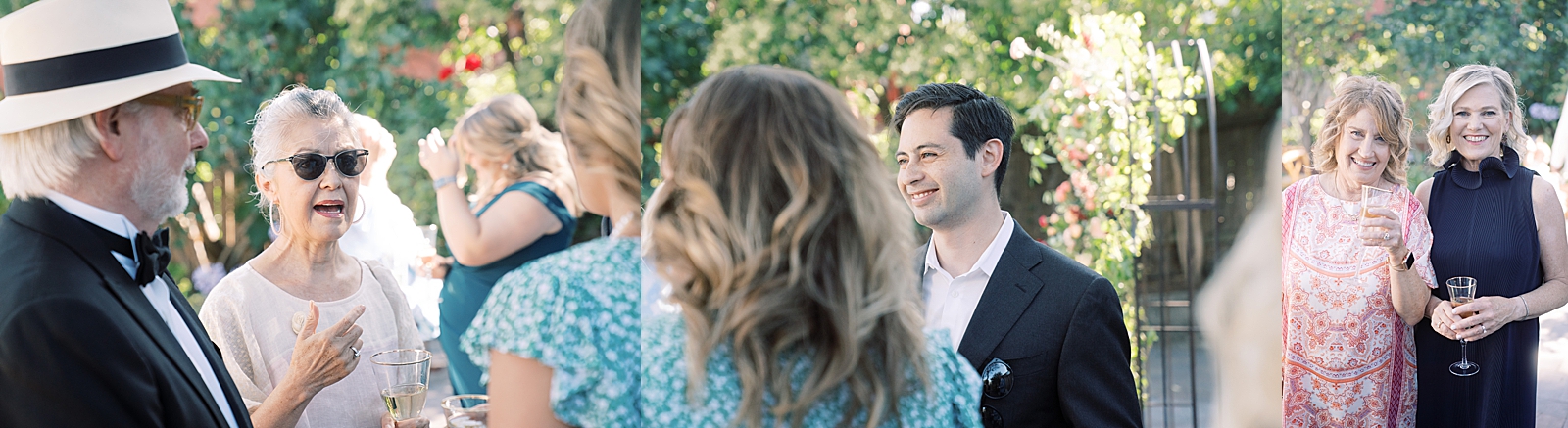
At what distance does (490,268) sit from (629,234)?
2.37 meters

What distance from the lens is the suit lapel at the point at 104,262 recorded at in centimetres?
149

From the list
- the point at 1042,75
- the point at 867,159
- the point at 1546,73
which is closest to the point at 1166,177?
the point at 1042,75

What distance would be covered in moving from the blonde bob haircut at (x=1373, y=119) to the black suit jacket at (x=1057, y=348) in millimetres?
1599

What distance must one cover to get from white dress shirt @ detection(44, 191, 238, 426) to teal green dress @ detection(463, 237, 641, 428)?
683 millimetres

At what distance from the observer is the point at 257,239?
270 inches

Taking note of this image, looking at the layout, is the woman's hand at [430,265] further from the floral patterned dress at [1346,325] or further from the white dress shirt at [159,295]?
the floral patterned dress at [1346,325]

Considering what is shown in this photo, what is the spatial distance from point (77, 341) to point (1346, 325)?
125 inches

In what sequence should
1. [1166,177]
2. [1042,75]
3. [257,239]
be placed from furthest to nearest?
[257,239] → [1166,177] → [1042,75]

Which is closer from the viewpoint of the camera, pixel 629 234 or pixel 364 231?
pixel 629 234

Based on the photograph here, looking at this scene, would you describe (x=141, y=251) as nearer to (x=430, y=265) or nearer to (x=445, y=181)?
(x=445, y=181)

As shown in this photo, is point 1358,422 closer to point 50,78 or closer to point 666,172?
point 666,172

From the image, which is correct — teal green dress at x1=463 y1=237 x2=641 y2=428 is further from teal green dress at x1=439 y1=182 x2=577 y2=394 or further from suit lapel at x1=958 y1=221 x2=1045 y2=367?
teal green dress at x1=439 y1=182 x2=577 y2=394

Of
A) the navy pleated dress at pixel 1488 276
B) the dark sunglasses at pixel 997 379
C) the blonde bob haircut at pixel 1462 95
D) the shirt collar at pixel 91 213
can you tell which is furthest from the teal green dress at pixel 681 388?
the blonde bob haircut at pixel 1462 95

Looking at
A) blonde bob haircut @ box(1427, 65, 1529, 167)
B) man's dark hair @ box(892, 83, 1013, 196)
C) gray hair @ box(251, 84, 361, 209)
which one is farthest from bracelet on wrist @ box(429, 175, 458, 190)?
blonde bob haircut @ box(1427, 65, 1529, 167)
